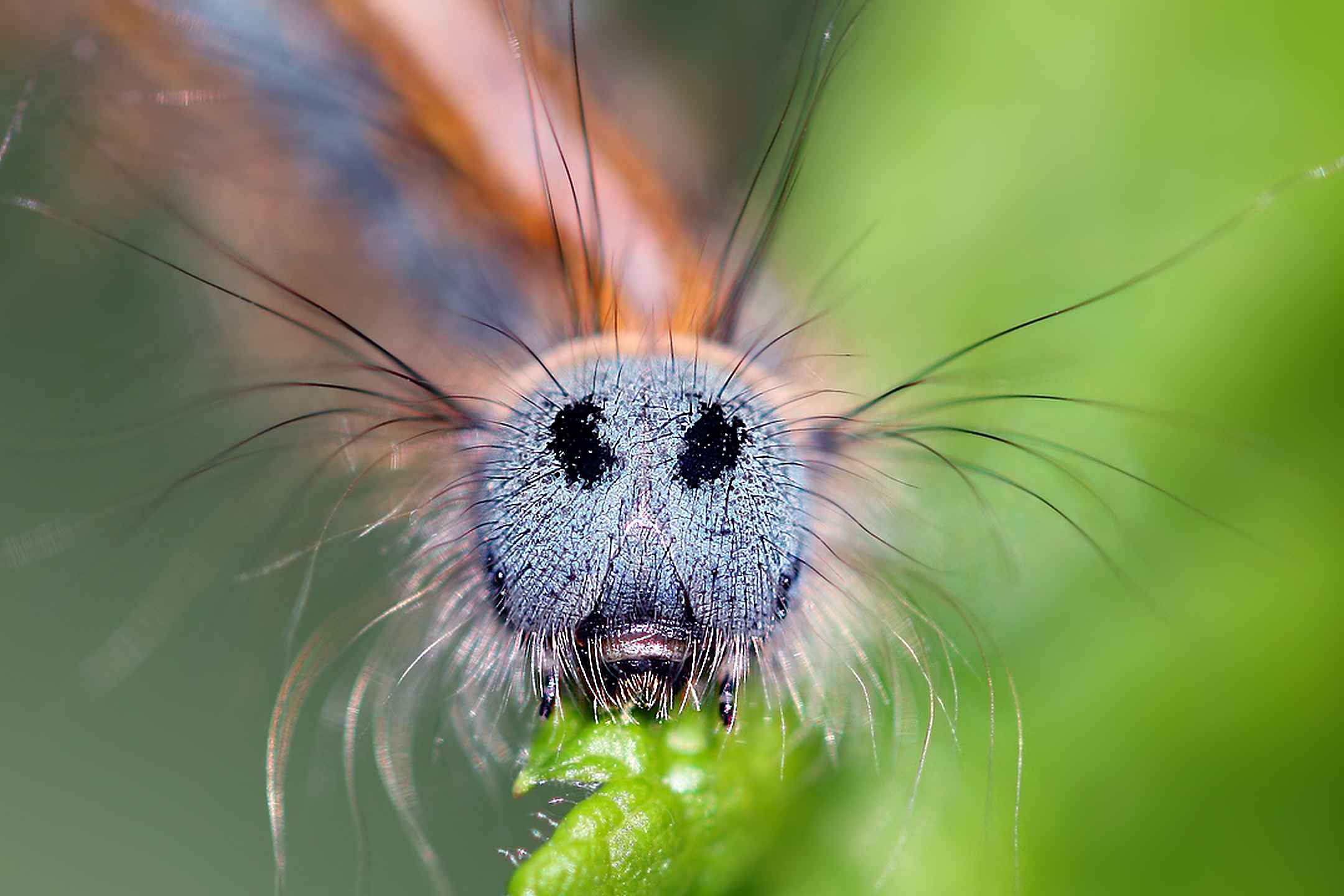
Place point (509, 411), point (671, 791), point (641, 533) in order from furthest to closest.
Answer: point (509, 411)
point (671, 791)
point (641, 533)

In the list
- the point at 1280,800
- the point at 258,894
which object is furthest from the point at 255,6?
the point at 1280,800

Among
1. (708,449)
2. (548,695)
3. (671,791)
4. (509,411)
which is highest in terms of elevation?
(509,411)

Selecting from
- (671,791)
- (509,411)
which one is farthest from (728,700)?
(509,411)

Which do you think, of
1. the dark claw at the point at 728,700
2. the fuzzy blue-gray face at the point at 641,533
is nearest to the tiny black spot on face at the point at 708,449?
the fuzzy blue-gray face at the point at 641,533

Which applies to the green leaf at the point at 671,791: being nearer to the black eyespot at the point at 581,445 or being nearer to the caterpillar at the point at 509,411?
the caterpillar at the point at 509,411

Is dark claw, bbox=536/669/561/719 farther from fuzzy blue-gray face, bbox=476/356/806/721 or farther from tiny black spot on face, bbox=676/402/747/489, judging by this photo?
tiny black spot on face, bbox=676/402/747/489

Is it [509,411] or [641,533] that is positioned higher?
[509,411]

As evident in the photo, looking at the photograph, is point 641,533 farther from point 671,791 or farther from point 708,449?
point 671,791
